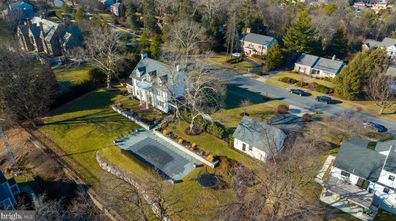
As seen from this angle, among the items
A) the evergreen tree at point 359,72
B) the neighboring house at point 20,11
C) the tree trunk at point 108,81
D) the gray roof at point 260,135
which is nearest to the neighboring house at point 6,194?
the tree trunk at point 108,81

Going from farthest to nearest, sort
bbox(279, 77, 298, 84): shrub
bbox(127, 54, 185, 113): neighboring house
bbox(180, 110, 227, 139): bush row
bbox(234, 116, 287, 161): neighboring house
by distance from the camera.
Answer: bbox(279, 77, 298, 84): shrub < bbox(127, 54, 185, 113): neighboring house < bbox(180, 110, 227, 139): bush row < bbox(234, 116, 287, 161): neighboring house

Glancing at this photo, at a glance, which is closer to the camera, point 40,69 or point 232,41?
point 40,69

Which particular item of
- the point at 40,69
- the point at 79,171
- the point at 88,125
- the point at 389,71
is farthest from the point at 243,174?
the point at 389,71

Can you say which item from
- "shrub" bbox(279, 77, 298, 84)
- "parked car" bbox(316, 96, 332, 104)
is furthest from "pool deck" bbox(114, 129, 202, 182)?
"shrub" bbox(279, 77, 298, 84)

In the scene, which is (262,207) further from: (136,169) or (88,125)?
(88,125)

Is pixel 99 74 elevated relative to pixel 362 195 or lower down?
elevated

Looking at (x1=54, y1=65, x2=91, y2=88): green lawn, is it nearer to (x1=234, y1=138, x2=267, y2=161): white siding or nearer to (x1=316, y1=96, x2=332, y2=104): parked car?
(x1=234, y1=138, x2=267, y2=161): white siding
